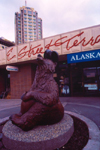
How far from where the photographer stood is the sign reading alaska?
716cm

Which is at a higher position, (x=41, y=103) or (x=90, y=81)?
(x=90, y=81)

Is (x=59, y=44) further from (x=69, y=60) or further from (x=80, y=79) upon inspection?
(x=80, y=79)

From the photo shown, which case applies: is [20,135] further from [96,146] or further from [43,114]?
[96,146]

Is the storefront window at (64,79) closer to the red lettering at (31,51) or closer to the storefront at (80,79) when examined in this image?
the storefront at (80,79)

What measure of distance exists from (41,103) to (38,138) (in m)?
0.66

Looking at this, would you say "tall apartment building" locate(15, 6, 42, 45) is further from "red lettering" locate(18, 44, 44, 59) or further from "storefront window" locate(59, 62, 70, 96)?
"storefront window" locate(59, 62, 70, 96)

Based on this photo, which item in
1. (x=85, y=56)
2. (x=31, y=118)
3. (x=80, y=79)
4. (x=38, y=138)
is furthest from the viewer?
(x=80, y=79)

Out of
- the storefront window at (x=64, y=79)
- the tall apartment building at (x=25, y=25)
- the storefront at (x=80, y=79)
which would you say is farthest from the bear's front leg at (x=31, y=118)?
the tall apartment building at (x=25, y=25)

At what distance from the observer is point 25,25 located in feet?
236

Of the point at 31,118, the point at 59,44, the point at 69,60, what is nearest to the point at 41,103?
the point at 31,118

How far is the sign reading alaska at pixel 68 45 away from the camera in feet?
23.5

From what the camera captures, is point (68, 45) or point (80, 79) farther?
point (80, 79)

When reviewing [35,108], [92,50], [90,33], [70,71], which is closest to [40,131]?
[35,108]

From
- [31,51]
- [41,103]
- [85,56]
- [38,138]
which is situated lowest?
[38,138]
